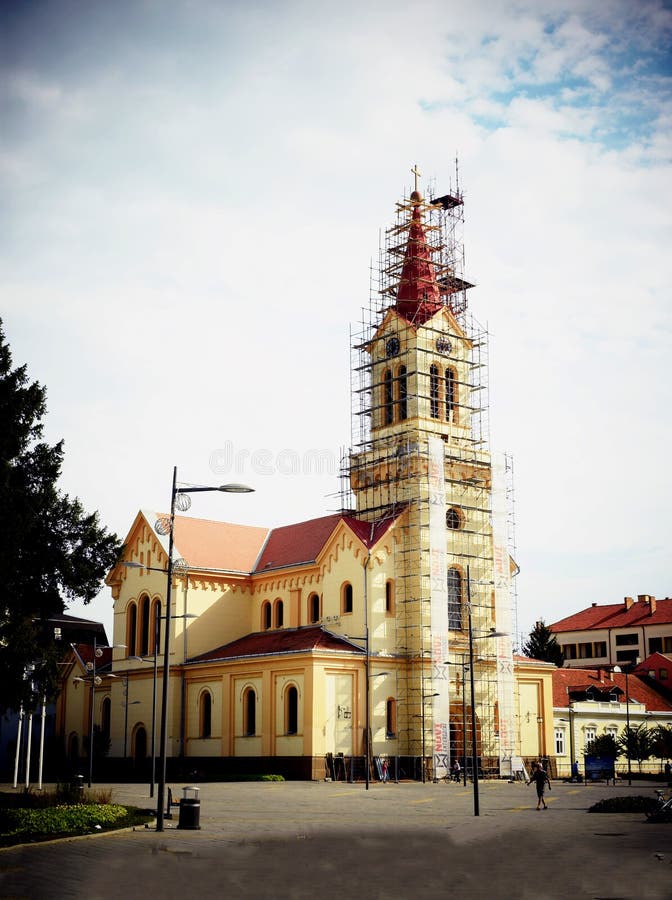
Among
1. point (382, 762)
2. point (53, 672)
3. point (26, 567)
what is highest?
point (26, 567)

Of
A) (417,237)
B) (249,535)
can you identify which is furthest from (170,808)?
(417,237)

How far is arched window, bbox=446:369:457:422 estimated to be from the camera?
6681 cm

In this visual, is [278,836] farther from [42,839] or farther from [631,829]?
[631,829]

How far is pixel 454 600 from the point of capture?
6212cm

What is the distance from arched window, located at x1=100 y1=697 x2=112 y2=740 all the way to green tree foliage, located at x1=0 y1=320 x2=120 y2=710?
3147 centimetres

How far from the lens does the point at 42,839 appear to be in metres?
22.7

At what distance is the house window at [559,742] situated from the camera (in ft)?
232

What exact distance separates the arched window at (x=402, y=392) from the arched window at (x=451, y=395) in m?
2.81

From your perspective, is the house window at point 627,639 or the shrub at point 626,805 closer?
the shrub at point 626,805

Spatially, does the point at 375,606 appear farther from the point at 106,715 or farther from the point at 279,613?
the point at 106,715

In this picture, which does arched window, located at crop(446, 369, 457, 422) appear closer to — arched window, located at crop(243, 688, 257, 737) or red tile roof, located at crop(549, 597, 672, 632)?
arched window, located at crop(243, 688, 257, 737)

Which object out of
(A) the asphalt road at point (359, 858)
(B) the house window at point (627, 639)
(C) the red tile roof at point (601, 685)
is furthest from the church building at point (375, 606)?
(B) the house window at point (627, 639)

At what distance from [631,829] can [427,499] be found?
35.3m

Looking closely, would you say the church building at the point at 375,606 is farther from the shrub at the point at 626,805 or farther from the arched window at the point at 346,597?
the shrub at the point at 626,805
